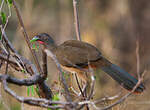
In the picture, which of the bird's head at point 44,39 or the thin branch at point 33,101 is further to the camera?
the bird's head at point 44,39

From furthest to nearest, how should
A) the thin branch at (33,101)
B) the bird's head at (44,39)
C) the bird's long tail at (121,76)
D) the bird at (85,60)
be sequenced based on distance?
the bird's head at (44,39) → the bird at (85,60) → the bird's long tail at (121,76) → the thin branch at (33,101)

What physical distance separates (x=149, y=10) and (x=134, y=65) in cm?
184

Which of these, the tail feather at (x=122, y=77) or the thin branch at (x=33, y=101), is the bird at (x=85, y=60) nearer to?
the tail feather at (x=122, y=77)

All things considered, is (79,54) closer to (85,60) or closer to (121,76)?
(85,60)

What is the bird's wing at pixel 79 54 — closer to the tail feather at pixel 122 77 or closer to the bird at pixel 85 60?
the bird at pixel 85 60

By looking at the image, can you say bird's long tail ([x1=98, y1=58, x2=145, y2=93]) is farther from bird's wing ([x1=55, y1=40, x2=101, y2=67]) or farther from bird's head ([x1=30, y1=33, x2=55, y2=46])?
bird's head ([x1=30, y1=33, x2=55, y2=46])

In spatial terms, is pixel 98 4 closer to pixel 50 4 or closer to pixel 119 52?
pixel 119 52

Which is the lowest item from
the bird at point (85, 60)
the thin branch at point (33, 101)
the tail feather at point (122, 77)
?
the tail feather at point (122, 77)

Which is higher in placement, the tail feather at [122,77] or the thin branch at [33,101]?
the thin branch at [33,101]

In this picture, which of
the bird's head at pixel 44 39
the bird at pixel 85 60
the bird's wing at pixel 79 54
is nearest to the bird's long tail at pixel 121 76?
the bird at pixel 85 60

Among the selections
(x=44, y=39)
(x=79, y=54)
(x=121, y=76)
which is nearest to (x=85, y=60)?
(x=79, y=54)

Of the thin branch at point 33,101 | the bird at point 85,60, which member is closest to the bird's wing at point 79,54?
the bird at point 85,60

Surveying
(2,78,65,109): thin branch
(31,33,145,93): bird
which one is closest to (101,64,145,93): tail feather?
(31,33,145,93): bird

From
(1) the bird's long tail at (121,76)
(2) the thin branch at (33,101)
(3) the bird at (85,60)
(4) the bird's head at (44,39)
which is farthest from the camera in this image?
(4) the bird's head at (44,39)
